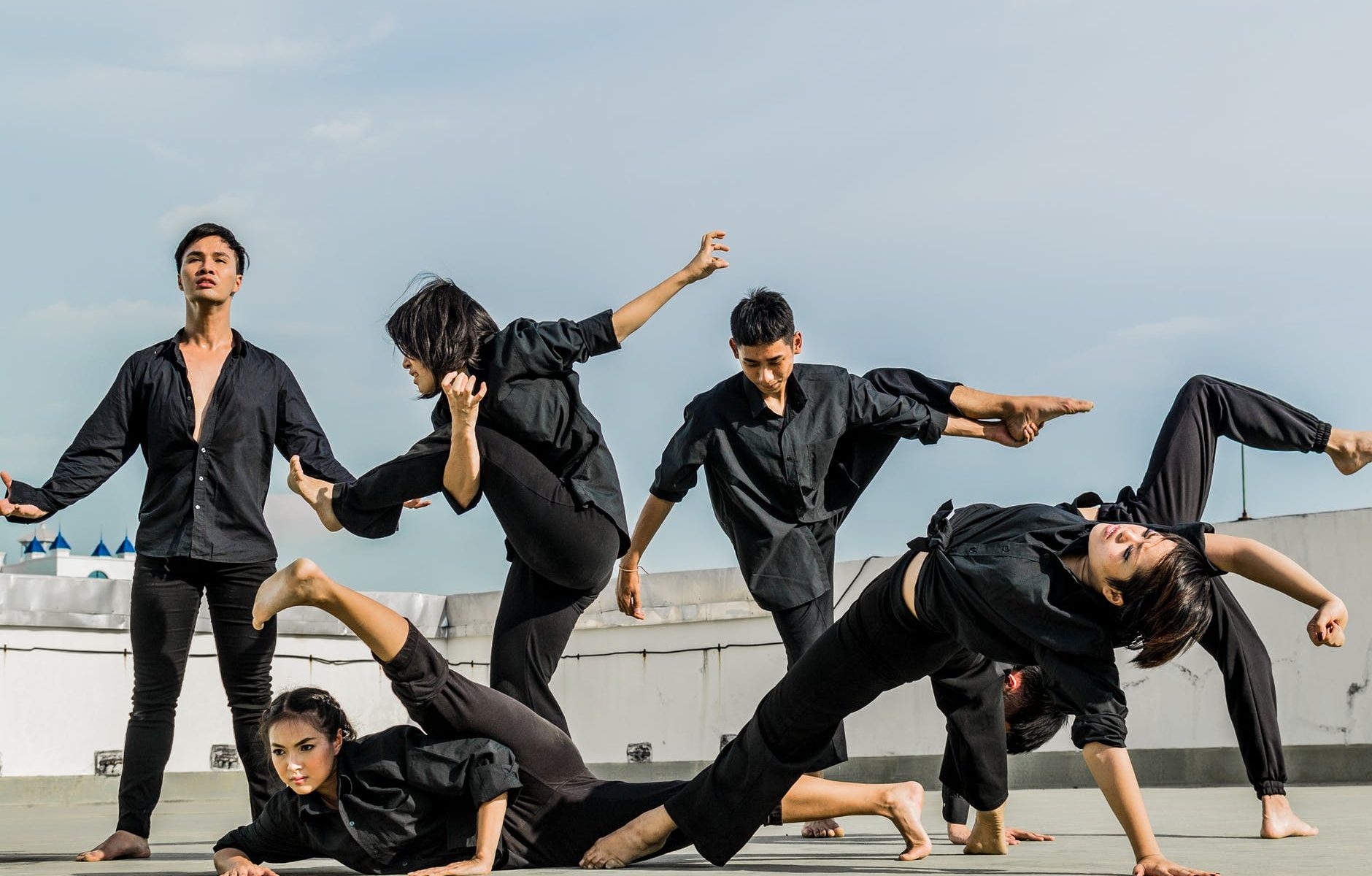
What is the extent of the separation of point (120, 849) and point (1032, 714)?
258 cm

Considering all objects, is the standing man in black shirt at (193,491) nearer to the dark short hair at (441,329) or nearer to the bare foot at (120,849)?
the bare foot at (120,849)

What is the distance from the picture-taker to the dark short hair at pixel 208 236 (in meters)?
4.25

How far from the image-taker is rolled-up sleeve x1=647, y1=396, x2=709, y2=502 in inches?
167

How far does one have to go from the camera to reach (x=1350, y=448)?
408 centimetres

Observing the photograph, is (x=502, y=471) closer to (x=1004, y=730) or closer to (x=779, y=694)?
(x=779, y=694)

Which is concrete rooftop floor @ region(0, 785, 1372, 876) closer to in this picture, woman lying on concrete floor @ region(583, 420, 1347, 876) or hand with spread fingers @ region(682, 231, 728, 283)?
woman lying on concrete floor @ region(583, 420, 1347, 876)

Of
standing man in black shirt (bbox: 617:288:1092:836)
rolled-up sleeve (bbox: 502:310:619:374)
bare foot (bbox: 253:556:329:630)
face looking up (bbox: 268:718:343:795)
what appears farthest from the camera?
standing man in black shirt (bbox: 617:288:1092:836)

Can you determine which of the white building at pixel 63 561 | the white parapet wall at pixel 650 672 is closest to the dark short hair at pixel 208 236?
the white parapet wall at pixel 650 672

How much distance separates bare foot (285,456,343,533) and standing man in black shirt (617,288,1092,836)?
92 cm

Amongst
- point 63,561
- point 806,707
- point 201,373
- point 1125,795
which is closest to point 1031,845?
point 806,707

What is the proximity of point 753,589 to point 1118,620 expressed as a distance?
1.56 m

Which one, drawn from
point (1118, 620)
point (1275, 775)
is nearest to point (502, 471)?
point (1118, 620)

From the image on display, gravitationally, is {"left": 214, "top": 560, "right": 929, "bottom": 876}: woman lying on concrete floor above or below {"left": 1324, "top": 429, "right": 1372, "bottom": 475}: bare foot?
below

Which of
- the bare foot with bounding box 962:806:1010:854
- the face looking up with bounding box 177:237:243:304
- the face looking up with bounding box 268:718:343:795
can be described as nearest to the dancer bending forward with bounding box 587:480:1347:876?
the bare foot with bounding box 962:806:1010:854
